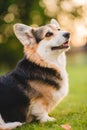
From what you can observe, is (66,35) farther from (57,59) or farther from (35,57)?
(35,57)

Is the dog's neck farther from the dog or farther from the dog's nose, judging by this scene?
the dog's nose

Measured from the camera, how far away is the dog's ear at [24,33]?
9.49m

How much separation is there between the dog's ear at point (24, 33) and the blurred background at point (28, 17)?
61.7 ft

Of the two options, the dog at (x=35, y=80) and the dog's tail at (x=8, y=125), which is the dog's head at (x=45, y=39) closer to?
the dog at (x=35, y=80)

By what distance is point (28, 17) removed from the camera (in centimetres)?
2972

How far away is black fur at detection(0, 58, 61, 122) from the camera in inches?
363

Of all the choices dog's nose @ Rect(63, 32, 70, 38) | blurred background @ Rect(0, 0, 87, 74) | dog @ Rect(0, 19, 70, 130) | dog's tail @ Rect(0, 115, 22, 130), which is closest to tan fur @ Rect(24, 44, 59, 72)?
dog @ Rect(0, 19, 70, 130)

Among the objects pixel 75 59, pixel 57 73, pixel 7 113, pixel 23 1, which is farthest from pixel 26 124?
pixel 75 59

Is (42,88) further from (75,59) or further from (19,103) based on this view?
(75,59)

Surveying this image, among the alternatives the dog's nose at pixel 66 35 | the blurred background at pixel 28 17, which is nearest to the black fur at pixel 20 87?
the dog's nose at pixel 66 35

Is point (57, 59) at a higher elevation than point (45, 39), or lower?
lower

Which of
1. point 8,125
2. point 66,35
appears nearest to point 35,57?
point 66,35

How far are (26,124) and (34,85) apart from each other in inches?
27.7

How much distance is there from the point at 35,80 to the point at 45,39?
0.76 metres
